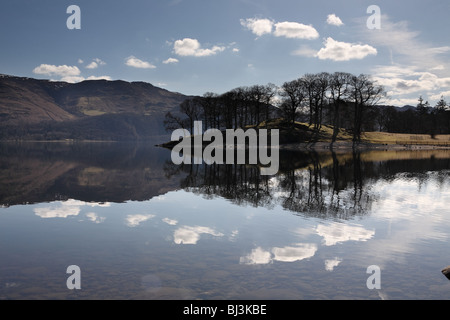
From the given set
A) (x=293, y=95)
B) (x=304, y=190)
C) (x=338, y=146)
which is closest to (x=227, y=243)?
(x=304, y=190)

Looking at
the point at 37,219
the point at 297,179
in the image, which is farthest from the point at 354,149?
the point at 37,219

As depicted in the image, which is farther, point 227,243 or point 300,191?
point 300,191

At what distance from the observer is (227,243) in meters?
14.9

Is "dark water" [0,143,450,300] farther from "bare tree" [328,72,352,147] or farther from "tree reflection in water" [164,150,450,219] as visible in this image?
"bare tree" [328,72,352,147]

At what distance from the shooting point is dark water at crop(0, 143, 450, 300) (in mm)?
10438

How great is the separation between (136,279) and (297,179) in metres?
27.9

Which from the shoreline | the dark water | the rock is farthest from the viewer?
the shoreline

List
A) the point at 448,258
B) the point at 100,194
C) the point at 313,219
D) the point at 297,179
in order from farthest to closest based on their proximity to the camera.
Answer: the point at 297,179 < the point at 100,194 < the point at 313,219 < the point at 448,258

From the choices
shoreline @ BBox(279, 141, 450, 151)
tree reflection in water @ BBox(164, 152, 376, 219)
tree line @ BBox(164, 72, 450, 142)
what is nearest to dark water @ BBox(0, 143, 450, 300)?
tree reflection in water @ BBox(164, 152, 376, 219)

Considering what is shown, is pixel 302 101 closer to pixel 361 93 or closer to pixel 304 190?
pixel 361 93

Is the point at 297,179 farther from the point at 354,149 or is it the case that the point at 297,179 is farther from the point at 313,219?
the point at 354,149

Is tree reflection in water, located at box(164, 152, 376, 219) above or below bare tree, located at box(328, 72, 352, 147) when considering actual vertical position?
below

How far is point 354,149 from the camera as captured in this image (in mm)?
105750
